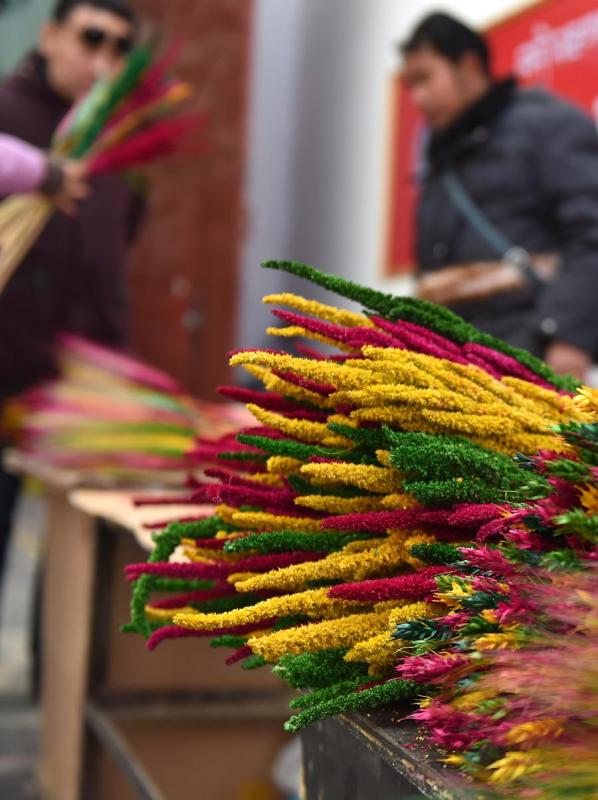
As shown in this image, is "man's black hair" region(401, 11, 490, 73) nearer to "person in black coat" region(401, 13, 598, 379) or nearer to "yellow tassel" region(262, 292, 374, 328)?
"person in black coat" region(401, 13, 598, 379)

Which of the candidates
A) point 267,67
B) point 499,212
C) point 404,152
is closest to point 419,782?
point 499,212

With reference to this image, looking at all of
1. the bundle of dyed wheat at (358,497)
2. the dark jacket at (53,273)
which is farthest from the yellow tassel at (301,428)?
the dark jacket at (53,273)

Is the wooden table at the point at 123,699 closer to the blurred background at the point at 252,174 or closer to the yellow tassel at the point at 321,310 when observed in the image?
the yellow tassel at the point at 321,310

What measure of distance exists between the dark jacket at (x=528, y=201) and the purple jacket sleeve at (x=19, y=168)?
31.8 inches

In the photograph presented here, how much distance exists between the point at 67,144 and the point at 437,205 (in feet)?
2.44

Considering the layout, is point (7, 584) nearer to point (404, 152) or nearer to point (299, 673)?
point (404, 152)

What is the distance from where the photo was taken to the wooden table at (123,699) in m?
1.73

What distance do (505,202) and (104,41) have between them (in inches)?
34.8

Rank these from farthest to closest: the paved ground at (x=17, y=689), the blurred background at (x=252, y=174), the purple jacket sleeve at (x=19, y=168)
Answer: the blurred background at (x=252, y=174)
the paved ground at (x=17, y=689)
the purple jacket sleeve at (x=19, y=168)

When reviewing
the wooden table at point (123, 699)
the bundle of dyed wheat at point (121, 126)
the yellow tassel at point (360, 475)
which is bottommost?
the wooden table at point (123, 699)

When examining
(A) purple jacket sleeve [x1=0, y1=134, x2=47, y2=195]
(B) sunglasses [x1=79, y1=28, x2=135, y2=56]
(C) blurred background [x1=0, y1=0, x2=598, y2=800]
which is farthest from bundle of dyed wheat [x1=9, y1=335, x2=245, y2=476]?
(C) blurred background [x1=0, y1=0, x2=598, y2=800]

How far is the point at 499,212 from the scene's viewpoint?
1931 millimetres

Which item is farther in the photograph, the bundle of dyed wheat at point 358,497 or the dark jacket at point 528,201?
the dark jacket at point 528,201

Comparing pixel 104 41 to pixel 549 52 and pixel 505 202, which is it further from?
pixel 549 52
